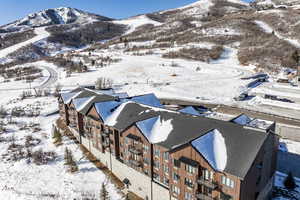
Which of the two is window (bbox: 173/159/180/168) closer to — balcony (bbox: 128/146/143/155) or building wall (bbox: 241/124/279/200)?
balcony (bbox: 128/146/143/155)

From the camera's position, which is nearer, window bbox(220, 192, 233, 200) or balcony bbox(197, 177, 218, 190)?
window bbox(220, 192, 233, 200)

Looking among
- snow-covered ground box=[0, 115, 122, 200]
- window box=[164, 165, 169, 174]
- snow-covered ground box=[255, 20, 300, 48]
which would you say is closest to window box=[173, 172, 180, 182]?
window box=[164, 165, 169, 174]

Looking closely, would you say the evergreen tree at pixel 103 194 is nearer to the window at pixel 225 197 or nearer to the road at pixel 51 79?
the window at pixel 225 197

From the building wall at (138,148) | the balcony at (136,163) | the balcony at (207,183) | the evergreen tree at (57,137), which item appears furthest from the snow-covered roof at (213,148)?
the evergreen tree at (57,137)

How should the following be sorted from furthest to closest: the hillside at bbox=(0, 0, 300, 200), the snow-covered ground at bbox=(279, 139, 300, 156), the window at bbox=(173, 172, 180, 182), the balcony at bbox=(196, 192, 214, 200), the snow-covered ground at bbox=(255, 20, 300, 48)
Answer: the snow-covered ground at bbox=(255, 20, 300, 48) < the snow-covered ground at bbox=(279, 139, 300, 156) < the hillside at bbox=(0, 0, 300, 200) < the window at bbox=(173, 172, 180, 182) < the balcony at bbox=(196, 192, 214, 200)

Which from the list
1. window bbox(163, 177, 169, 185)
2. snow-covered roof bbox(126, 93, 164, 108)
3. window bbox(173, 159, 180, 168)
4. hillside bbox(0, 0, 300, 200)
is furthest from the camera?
snow-covered roof bbox(126, 93, 164, 108)

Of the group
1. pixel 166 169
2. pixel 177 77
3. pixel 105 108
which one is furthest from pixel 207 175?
pixel 177 77

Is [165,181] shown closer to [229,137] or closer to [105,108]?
[229,137]
